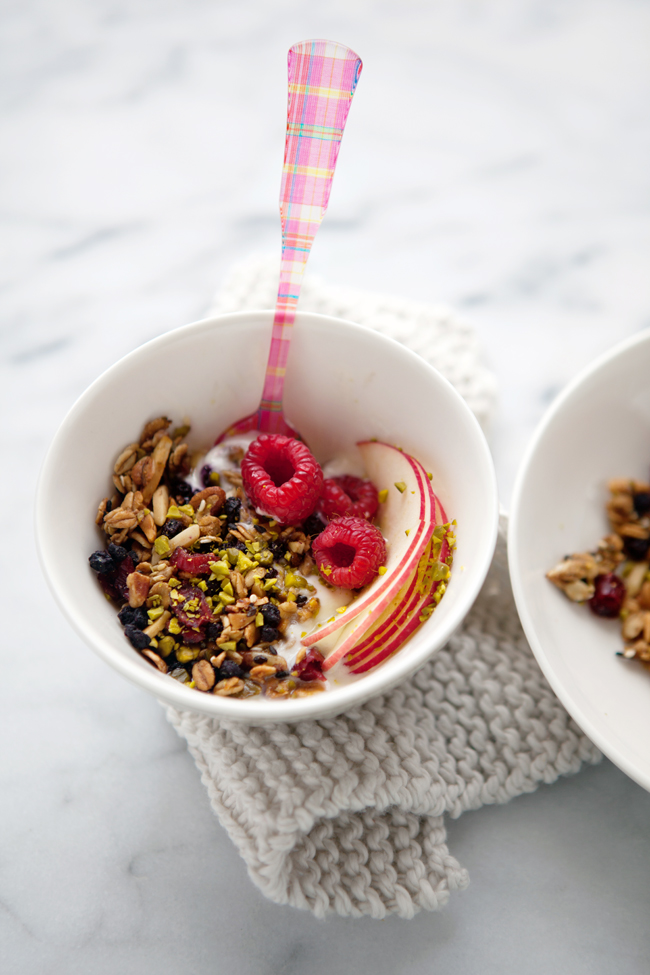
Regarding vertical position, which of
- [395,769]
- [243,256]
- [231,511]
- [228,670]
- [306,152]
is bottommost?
[395,769]

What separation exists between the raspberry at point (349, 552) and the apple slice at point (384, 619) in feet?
Result: 0.12

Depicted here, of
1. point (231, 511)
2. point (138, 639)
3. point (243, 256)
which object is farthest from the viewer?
point (243, 256)

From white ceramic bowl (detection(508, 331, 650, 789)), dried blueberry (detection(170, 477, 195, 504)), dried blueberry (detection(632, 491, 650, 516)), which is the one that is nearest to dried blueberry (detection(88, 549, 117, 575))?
dried blueberry (detection(170, 477, 195, 504))

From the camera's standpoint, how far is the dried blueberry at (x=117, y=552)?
0.80m

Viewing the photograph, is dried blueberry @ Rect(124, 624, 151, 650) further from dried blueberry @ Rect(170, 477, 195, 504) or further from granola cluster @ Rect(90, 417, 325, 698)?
dried blueberry @ Rect(170, 477, 195, 504)

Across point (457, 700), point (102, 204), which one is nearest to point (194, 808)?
point (457, 700)

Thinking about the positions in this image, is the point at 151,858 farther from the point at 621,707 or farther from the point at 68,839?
the point at 621,707

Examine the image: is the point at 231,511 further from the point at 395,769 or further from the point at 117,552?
the point at 395,769

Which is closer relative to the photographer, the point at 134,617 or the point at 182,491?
the point at 134,617

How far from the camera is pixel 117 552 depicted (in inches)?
31.6

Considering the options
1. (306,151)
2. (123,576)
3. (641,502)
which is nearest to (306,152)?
(306,151)

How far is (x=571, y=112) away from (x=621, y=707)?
42.6 inches

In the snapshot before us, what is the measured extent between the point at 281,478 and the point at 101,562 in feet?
0.78

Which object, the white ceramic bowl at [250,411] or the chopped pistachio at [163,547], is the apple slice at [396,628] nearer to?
the white ceramic bowl at [250,411]
